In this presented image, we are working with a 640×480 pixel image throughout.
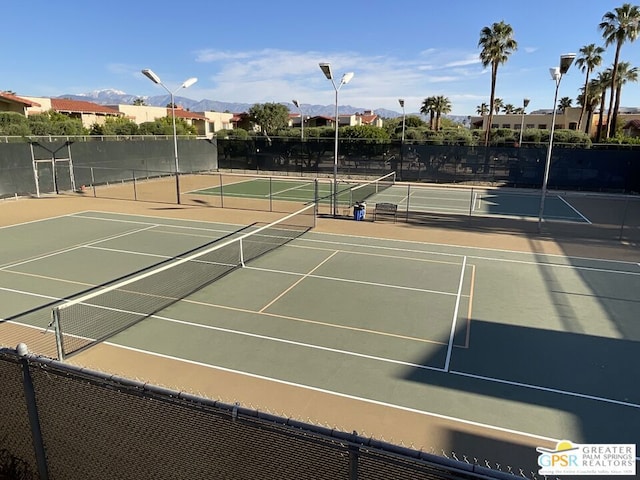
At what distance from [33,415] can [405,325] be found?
8.00 meters

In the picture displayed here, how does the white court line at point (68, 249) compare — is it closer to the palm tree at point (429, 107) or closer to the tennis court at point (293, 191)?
the tennis court at point (293, 191)

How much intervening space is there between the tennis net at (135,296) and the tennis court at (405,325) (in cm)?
14

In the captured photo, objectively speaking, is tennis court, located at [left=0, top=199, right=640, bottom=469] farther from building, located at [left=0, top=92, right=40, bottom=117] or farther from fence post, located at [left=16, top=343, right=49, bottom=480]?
building, located at [left=0, top=92, right=40, bottom=117]

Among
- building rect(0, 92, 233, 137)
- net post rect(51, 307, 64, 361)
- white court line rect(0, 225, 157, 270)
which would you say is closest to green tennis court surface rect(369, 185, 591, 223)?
white court line rect(0, 225, 157, 270)

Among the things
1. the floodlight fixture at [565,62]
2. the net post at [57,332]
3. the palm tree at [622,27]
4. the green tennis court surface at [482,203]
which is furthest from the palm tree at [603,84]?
the net post at [57,332]

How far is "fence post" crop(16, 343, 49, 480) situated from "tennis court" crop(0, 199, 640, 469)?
3754mm

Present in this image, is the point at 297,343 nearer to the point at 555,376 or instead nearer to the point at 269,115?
the point at 555,376

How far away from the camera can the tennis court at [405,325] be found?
25.2 ft

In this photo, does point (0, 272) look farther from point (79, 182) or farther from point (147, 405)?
point (79, 182)

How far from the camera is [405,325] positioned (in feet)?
35.1

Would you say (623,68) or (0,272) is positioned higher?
(623,68)

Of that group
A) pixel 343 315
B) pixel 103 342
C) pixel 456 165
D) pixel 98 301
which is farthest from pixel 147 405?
pixel 456 165

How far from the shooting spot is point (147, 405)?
376cm

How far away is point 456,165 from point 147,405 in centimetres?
3861
